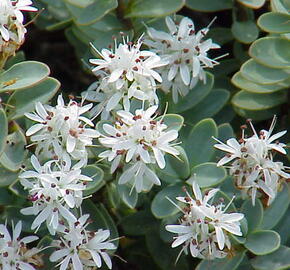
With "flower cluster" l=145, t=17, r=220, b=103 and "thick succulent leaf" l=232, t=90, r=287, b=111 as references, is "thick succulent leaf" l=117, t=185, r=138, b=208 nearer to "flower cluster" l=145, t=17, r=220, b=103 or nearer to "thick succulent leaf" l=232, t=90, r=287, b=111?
"flower cluster" l=145, t=17, r=220, b=103

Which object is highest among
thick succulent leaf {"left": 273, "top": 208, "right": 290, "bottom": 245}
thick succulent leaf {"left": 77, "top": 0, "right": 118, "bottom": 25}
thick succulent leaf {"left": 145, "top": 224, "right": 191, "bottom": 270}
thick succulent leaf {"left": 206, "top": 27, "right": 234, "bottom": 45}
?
thick succulent leaf {"left": 77, "top": 0, "right": 118, "bottom": 25}

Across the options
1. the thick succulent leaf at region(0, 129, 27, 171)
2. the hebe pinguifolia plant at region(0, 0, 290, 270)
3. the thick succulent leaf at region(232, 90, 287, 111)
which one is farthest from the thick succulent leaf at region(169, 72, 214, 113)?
the thick succulent leaf at region(0, 129, 27, 171)

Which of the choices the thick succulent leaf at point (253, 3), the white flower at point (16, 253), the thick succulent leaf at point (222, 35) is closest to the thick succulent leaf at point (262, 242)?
the white flower at point (16, 253)

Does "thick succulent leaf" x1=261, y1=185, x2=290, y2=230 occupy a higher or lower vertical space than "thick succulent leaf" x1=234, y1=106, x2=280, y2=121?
higher

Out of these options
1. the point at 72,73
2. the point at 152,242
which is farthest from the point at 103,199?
the point at 72,73

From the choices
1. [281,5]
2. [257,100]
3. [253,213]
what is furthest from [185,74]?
[253,213]

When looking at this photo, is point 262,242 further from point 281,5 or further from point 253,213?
point 281,5

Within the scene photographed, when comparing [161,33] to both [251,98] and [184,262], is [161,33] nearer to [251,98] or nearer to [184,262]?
[251,98]

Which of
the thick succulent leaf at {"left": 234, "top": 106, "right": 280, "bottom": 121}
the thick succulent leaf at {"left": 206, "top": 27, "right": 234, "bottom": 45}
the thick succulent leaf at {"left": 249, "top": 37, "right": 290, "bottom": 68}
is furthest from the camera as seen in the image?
the thick succulent leaf at {"left": 206, "top": 27, "right": 234, "bottom": 45}

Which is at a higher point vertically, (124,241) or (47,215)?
(47,215)
